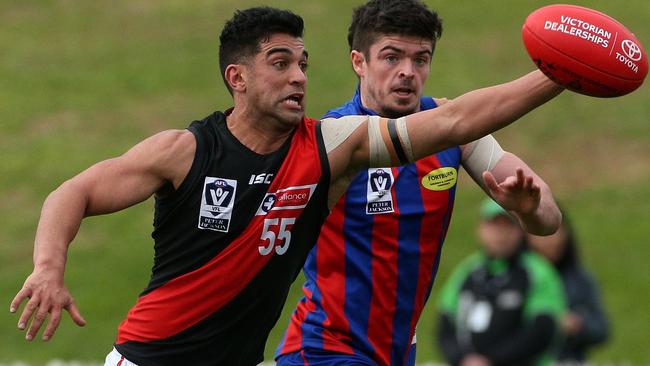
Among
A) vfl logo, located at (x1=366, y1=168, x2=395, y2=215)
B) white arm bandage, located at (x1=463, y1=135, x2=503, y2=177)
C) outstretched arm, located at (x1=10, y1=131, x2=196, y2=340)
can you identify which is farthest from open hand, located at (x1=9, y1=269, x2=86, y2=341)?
white arm bandage, located at (x1=463, y1=135, x2=503, y2=177)

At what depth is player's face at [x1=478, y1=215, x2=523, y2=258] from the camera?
10828mm

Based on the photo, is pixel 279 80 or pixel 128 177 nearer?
pixel 128 177

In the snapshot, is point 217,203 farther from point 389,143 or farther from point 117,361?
point 117,361

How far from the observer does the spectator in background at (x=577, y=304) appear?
12.7 metres

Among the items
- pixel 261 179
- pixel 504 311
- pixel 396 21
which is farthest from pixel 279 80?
A: pixel 504 311

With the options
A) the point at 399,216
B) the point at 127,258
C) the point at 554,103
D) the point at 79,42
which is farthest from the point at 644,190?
the point at 399,216

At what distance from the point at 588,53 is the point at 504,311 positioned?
Answer: 491 cm

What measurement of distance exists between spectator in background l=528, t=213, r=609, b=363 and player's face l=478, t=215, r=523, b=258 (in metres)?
1.49

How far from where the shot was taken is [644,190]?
22.4m

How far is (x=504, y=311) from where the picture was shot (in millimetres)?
11406

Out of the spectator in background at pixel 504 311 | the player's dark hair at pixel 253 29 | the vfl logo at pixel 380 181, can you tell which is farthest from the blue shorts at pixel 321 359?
the spectator in background at pixel 504 311

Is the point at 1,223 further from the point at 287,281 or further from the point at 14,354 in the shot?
the point at 287,281

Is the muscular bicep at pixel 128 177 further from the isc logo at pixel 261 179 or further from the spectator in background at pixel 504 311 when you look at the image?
the spectator in background at pixel 504 311

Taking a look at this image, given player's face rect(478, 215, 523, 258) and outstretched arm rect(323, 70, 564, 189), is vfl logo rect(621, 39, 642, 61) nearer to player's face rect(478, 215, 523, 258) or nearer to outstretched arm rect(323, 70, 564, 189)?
outstretched arm rect(323, 70, 564, 189)
